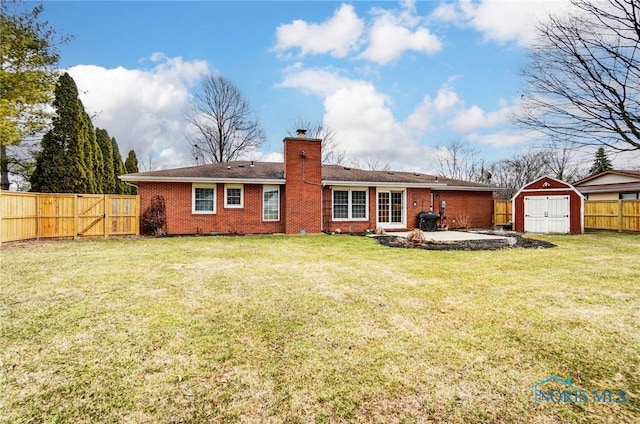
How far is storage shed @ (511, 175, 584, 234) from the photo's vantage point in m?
15.6

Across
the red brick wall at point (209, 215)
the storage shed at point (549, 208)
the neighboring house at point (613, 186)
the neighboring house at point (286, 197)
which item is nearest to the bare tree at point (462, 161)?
the neighboring house at point (613, 186)

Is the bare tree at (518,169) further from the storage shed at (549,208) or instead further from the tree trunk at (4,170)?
the tree trunk at (4,170)

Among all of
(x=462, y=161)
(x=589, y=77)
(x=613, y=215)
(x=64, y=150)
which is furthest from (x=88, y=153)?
(x=462, y=161)

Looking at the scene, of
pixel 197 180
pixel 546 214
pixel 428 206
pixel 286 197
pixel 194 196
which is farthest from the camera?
pixel 428 206

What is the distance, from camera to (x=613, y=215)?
1700 cm

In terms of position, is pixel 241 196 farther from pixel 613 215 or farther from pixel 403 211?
pixel 613 215

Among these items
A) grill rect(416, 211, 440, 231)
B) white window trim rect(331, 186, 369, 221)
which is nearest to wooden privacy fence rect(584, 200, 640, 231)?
grill rect(416, 211, 440, 231)

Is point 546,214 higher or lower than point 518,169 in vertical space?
lower

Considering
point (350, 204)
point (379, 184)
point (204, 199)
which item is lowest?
point (350, 204)

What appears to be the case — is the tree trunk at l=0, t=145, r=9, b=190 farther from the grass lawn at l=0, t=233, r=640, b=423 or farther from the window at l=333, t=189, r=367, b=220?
the window at l=333, t=189, r=367, b=220

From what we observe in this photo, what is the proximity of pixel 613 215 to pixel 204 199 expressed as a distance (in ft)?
70.5

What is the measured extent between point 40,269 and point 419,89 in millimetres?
18048

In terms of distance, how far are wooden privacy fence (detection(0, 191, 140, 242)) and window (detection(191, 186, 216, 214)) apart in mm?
2485

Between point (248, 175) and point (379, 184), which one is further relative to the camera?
point (379, 184)
